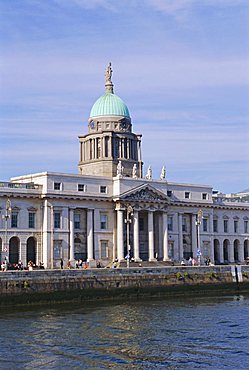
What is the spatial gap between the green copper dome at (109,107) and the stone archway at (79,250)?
25.3 metres

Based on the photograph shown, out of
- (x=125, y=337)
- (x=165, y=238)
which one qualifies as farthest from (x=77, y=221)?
(x=125, y=337)

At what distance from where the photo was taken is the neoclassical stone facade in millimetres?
87688

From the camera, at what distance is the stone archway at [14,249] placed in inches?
3425

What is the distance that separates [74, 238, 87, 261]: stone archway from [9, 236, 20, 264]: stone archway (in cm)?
789

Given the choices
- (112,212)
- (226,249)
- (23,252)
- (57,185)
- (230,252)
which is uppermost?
(57,185)

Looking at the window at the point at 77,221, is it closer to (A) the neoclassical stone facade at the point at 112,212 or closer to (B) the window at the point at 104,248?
(A) the neoclassical stone facade at the point at 112,212

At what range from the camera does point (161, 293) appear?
249 ft

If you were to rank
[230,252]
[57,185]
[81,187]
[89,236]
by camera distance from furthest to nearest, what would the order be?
[230,252], [81,187], [89,236], [57,185]

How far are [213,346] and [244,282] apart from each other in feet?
142

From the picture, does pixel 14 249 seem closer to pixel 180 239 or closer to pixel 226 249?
pixel 180 239

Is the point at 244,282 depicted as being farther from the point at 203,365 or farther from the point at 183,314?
the point at 203,365

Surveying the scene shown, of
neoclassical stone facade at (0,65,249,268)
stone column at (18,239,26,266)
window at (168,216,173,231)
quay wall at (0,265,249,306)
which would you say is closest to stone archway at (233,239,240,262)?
neoclassical stone facade at (0,65,249,268)

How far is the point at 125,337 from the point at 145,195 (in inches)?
2017

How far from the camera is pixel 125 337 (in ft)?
151
